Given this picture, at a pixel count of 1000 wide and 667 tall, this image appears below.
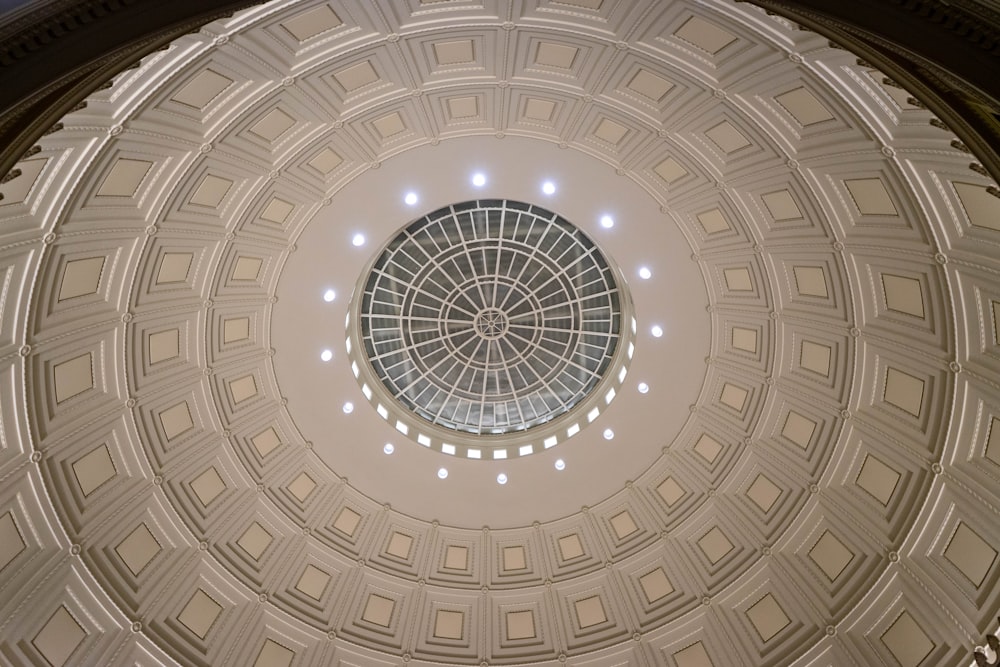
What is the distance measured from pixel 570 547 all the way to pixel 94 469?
632 inches

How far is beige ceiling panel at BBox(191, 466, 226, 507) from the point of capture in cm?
2298

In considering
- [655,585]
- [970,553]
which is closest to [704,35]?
[970,553]

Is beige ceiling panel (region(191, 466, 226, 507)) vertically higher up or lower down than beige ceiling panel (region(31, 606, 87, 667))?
higher up

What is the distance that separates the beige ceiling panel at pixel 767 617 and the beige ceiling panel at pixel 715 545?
1.85m

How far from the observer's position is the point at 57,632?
1892 centimetres

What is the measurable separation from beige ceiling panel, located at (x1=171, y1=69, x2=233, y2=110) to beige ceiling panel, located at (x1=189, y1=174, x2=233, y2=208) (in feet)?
8.34

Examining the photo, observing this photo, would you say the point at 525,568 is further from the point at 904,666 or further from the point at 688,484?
the point at 904,666

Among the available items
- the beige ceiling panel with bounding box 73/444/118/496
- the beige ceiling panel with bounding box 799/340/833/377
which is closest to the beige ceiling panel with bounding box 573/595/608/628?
the beige ceiling panel with bounding box 799/340/833/377

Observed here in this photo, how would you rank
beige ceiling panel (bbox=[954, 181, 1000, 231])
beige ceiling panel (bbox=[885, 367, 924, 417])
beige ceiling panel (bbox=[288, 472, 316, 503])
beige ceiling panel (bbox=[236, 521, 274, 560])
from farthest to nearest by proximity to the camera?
beige ceiling panel (bbox=[288, 472, 316, 503]) → beige ceiling panel (bbox=[236, 521, 274, 560]) → beige ceiling panel (bbox=[885, 367, 924, 417]) → beige ceiling panel (bbox=[954, 181, 1000, 231])

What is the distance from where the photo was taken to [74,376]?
1933cm

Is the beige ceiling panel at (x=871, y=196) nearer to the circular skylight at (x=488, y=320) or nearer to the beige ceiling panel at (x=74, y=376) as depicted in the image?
the circular skylight at (x=488, y=320)

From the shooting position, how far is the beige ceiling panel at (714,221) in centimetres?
2159

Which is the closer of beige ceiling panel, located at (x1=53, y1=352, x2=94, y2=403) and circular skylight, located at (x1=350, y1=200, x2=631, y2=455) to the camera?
beige ceiling panel, located at (x1=53, y1=352, x2=94, y2=403)

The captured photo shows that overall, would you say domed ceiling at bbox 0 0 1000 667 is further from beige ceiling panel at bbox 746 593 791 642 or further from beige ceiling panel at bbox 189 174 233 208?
beige ceiling panel at bbox 189 174 233 208
